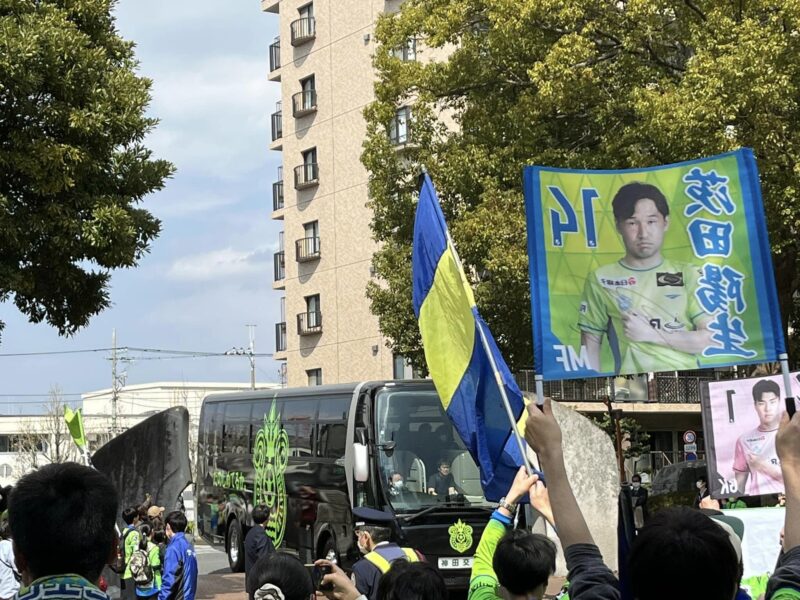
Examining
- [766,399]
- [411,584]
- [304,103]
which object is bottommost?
[411,584]

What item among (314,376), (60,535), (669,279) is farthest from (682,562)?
(314,376)

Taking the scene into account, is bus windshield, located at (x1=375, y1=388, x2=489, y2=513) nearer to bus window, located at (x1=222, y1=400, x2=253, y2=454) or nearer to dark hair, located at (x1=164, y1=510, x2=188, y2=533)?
dark hair, located at (x1=164, y1=510, x2=188, y2=533)

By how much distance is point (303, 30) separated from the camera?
46.6 metres

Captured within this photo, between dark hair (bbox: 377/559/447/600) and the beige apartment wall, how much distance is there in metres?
37.3

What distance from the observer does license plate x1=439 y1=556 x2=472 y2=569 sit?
1708 centimetres

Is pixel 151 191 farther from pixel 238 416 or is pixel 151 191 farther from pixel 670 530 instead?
pixel 670 530

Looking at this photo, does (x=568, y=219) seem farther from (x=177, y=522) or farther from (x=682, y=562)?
(x=177, y=522)

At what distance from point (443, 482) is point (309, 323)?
28.9 meters

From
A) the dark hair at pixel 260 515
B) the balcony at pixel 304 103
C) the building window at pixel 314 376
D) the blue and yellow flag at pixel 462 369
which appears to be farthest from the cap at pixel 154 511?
the balcony at pixel 304 103

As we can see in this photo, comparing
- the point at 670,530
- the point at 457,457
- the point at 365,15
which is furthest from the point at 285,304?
the point at 670,530

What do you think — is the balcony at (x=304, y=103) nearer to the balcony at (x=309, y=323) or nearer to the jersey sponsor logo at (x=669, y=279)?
the balcony at (x=309, y=323)

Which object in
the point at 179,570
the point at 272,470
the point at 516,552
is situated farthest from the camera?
the point at 272,470

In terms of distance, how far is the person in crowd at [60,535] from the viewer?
3.47 metres

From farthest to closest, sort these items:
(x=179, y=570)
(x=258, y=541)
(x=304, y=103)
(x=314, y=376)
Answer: (x=304, y=103), (x=314, y=376), (x=258, y=541), (x=179, y=570)
